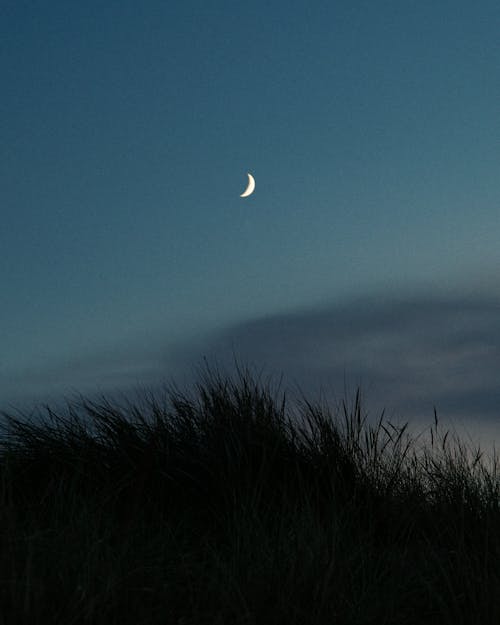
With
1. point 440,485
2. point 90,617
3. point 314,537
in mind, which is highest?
point 440,485

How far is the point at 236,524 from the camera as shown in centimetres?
496

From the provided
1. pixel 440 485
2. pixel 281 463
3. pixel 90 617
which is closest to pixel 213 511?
pixel 281 463

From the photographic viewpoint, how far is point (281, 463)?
6812 mm

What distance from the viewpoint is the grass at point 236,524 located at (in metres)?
3.69

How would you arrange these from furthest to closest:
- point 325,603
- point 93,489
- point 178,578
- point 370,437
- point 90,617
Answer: point 370,437 < point 93,489 < point 178,578 < point 325,603 < point 90,617

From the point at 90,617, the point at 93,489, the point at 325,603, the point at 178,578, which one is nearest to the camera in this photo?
the point at 90,617

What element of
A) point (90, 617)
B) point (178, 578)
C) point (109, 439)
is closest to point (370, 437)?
point (109, 439)

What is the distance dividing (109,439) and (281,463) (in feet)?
4.87

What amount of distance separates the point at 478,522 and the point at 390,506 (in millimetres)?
667

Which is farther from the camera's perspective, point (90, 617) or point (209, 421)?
point (209, 421)

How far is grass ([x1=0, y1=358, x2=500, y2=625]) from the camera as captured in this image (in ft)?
12.1

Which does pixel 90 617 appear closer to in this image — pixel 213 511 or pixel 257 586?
pixel 257 586

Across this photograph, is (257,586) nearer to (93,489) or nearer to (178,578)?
(178,578)

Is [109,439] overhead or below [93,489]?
overhead
